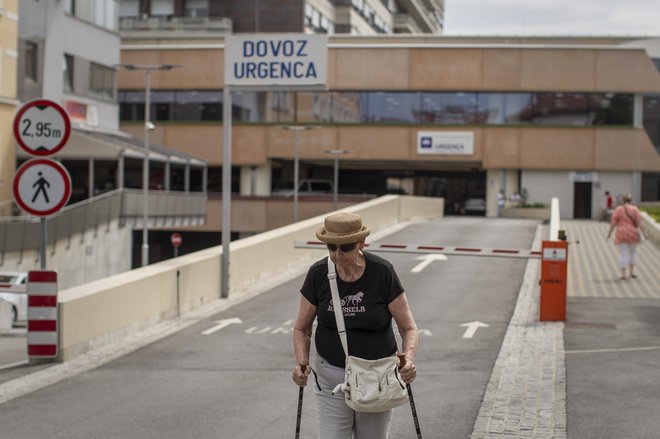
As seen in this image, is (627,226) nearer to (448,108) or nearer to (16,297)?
(16,297)

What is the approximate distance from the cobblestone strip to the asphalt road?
0.16 m

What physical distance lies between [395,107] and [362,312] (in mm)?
57002

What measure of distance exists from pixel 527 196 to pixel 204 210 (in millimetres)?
19145

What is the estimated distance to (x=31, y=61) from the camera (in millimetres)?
44125

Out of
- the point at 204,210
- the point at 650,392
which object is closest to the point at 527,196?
the point at 204,210

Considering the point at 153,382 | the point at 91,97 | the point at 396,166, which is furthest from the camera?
the point at 396,166

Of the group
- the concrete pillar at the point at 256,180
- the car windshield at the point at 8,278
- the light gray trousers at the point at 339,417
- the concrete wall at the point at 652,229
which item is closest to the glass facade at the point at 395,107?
the concrete pillar at the point at 256,180

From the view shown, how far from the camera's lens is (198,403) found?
9773 millimetres

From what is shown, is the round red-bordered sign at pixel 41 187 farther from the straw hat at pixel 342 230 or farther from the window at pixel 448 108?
the window at pixel 448 108

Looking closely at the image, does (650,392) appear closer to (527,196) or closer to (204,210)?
(204,210)

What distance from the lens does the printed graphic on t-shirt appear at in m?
5.79

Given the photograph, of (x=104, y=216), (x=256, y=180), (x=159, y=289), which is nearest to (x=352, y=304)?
(x=159, y=289)

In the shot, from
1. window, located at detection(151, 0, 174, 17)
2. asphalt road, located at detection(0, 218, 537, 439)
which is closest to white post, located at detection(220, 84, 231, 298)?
asphalt road, located at detection(0, 218, 537, 439)

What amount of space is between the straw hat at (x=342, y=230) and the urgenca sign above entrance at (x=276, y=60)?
11.8 meters
